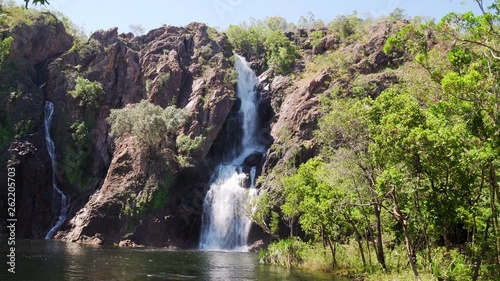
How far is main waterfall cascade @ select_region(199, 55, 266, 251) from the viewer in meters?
55.0

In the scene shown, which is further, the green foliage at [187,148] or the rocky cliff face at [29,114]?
the green foliage at [187,148]

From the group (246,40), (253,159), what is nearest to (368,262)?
(253,159)

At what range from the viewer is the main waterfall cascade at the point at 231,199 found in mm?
54969

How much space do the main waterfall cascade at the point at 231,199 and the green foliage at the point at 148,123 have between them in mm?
9124

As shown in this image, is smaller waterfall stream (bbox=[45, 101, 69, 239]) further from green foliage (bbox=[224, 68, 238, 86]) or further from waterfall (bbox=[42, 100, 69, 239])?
green foliage (bbox=[224, 68, 238, 86])

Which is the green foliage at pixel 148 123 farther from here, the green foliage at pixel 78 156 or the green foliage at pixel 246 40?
the green foliage at pixel 246 40

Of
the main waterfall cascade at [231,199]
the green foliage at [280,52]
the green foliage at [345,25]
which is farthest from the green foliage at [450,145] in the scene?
the green foliage at [345,25]

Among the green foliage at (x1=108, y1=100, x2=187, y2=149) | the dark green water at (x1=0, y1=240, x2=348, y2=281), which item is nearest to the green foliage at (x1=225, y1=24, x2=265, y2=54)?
the green foliage at (x1=108, y1=100, x2=187, y2=149)

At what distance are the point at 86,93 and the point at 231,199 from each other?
33115 mm

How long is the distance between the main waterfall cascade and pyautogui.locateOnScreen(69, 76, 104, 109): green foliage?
24348mm

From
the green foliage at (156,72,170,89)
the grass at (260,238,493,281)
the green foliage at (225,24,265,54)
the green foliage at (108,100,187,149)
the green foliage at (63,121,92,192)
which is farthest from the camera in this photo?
the green foliage at (225,24,265,54)

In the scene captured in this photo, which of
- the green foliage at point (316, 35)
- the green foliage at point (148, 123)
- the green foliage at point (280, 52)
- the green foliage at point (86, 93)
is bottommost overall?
the green foliage at point (148, 123)

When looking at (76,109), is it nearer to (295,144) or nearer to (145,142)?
(145,142)

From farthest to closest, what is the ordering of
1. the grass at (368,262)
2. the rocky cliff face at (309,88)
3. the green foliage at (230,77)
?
1. the green foliage at (230,77)
2. the rocky cliff face at (309,88)
3. the grass at (368,262)
